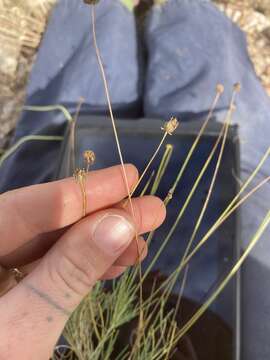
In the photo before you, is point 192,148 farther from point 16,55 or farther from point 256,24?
point 256,24

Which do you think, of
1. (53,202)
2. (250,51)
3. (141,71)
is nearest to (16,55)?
(141,71)

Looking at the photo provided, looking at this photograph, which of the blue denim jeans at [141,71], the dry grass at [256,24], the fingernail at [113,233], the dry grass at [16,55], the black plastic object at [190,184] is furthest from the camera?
the dry grass at [256,24]

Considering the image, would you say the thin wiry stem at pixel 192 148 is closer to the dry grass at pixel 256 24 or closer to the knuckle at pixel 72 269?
the knuckle at pixel 72 269

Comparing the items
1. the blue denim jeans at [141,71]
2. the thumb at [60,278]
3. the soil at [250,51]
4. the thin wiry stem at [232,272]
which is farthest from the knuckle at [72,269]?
the soil at [250,51]

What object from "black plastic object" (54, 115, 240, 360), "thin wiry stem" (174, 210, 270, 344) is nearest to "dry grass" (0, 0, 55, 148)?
"black plastic object" (54, 115, 240, 360)

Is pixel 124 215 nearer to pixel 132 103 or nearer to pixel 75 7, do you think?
pixel 132 103

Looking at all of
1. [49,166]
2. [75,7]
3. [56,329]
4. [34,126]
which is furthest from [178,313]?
[75,7]
